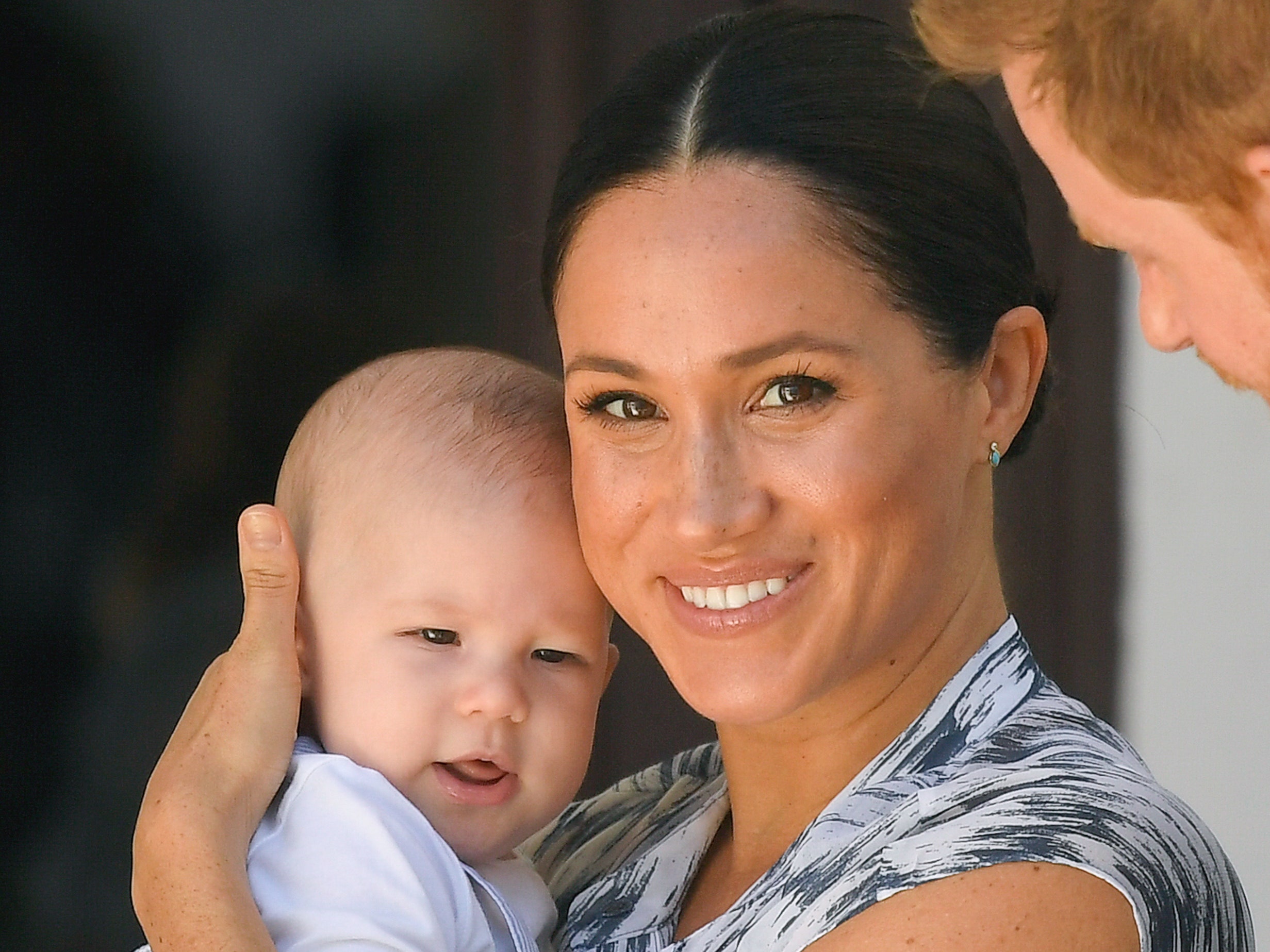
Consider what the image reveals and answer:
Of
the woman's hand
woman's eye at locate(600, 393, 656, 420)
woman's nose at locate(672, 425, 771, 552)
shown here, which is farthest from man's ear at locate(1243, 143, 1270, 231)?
the woman's hand

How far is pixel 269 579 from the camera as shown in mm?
1807

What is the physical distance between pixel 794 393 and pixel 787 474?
0.27 ft

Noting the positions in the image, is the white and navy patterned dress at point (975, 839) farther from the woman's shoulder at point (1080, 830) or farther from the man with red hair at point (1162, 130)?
the man with red hair at point (1162, 130)

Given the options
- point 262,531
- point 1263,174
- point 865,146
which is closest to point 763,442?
point 865,146

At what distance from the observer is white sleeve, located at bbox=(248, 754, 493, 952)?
5.18 feet

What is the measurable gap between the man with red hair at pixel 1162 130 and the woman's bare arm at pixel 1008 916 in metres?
0.42

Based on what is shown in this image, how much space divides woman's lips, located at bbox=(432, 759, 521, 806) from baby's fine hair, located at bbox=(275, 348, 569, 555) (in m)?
0.28

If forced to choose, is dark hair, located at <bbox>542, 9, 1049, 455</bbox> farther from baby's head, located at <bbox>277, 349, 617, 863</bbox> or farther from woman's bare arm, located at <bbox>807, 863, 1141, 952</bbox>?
woman's bare arm, located at <bbox>807, 863, 1141, 952</bbox>

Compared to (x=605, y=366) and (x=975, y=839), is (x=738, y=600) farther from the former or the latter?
(x=975, y=839)

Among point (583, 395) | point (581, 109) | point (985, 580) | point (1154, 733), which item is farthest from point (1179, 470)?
point (583, 395)

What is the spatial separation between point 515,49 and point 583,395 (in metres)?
1.61

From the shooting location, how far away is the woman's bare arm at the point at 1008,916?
1331 millimetres

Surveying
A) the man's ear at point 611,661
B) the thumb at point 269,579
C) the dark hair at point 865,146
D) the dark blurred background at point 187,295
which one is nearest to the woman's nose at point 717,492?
the dark hair at point 865,146

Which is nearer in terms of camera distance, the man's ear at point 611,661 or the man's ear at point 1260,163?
the man's ear at point 1260,163
